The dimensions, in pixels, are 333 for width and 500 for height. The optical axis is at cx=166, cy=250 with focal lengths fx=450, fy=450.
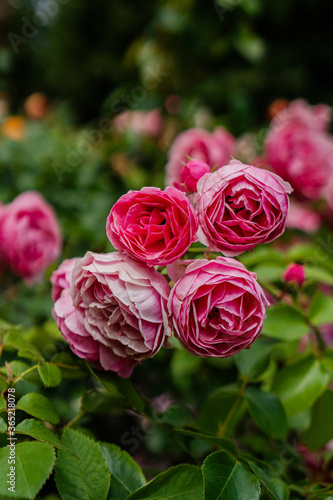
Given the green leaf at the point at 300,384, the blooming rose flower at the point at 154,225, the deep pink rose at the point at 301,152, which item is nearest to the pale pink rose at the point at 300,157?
the deep pink rose at the point at 301,152

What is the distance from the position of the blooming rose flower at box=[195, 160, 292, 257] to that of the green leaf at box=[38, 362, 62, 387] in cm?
23

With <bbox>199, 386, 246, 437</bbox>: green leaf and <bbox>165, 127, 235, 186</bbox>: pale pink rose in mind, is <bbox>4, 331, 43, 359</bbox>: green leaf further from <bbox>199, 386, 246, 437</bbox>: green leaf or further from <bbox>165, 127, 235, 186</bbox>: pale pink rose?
<bbox>165, 127, 235, 186</bbox>: pale pink rose

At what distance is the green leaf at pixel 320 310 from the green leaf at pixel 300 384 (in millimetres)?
60

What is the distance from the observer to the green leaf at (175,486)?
17.4 inches

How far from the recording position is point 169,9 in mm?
1547

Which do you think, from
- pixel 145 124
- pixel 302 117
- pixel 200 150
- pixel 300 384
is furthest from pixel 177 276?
pixel 145 124

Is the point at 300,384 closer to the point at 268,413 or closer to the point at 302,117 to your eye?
the point at 268,413

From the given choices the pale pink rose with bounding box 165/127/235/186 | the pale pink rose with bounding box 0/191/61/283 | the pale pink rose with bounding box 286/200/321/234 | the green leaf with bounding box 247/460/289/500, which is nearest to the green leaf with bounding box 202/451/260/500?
the green leaf with bounding box 247/460/289/500

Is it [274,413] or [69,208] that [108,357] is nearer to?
[274,413]

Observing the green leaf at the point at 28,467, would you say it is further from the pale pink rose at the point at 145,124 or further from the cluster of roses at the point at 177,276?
the pale pink rose at the point at 145,124

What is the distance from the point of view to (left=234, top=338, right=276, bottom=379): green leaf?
2.11 feet

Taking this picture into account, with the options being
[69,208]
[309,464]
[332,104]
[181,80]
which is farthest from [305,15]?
[309,464]

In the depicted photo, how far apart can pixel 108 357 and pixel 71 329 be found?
0.18 feet

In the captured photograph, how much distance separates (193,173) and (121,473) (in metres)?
0.36
